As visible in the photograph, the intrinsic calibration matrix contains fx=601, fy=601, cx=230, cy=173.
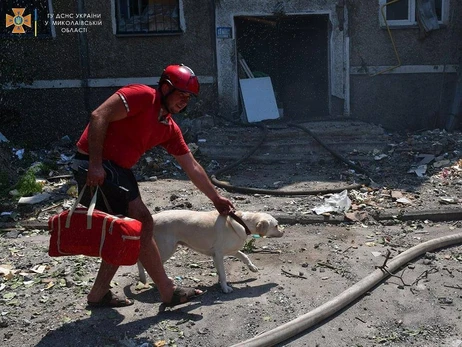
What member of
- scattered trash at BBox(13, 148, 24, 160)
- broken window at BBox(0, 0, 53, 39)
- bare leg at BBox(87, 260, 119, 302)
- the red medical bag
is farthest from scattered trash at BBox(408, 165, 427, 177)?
broken window at BBox(0, 0, 53, 39)

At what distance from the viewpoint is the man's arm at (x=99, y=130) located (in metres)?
4.50

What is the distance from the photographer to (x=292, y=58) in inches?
585

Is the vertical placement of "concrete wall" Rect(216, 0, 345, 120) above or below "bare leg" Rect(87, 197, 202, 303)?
above

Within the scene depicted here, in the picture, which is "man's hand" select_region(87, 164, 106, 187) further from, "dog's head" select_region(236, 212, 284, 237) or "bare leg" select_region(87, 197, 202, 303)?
"dog's head" select_region(236, 212, 284, 237)

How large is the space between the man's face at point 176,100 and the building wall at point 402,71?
933 cm

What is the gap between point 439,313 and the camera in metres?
5.26

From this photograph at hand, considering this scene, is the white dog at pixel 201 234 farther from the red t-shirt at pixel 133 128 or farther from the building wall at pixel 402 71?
the building wall at pixel 402 71

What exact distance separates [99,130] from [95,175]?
0.34 metres

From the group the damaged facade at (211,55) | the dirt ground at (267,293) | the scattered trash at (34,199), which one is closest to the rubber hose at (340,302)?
the dirt ground at (267,293)

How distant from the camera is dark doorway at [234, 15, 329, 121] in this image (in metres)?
14.2

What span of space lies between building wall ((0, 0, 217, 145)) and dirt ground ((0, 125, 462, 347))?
19.6 ft

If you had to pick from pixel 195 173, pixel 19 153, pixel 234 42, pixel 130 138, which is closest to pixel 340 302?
pixel 195 173

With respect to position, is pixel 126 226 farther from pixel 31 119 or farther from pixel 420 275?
pixel 31 119

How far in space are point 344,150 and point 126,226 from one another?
→ 7.68m
